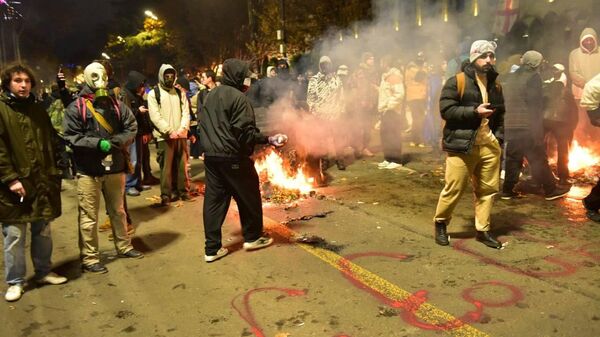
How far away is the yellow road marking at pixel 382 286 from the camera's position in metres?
3.47

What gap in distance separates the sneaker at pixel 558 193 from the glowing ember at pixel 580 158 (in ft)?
4.84

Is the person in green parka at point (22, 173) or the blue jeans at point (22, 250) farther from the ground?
the person in green parka at point (22, 173)

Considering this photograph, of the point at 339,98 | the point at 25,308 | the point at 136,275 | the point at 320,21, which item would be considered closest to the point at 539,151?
the point at 339,98

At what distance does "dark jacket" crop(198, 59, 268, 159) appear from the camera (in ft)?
15.8

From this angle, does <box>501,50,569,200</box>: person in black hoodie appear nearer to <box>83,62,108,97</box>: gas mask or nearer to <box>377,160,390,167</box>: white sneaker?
<box>377,160,390,167</box>: white sneaker

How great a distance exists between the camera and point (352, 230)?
5.82 meters

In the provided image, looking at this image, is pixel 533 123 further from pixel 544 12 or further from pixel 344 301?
pixel 544 12

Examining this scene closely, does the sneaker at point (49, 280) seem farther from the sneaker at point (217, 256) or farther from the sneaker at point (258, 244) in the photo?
the sneaker at point (258, 244)

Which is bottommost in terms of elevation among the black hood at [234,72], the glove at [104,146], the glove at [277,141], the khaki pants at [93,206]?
the khaki pants at [93,206]

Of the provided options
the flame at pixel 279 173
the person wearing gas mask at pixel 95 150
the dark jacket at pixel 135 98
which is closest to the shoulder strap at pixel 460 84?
the person wearing gas mask at pixel 95 150

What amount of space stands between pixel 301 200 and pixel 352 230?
5.37 feet

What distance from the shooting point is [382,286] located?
4227mm

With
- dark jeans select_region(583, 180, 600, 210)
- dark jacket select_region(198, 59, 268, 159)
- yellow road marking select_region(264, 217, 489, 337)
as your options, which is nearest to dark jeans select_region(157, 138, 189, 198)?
yellow road marking select_region(264, 217, 489, 337)

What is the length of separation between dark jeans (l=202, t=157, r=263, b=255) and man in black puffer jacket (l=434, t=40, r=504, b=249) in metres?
2.07
